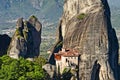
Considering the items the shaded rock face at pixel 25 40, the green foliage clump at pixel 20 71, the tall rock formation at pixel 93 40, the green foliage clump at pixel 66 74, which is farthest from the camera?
the shaded rock face at pixel 25 40

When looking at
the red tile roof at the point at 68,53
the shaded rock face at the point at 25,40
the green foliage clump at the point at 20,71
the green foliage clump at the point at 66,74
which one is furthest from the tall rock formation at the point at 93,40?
the green foliage clump at the point at 20,71

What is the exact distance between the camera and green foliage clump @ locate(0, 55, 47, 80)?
269ft

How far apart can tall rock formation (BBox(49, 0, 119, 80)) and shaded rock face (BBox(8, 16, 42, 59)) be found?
5.75 meters

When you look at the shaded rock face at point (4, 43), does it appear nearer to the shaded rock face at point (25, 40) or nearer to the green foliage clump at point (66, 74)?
the shaded rock face at point (25, 40)

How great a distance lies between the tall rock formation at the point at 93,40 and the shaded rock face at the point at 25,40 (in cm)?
575

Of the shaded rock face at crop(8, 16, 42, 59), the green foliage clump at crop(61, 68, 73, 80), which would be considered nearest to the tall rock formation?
the shaded rock face at crop(8, 16, 42, 59)

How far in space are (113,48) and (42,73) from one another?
35137mm

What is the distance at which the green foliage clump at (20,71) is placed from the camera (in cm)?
8200

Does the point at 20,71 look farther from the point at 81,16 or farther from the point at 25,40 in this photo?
the point at 81,16

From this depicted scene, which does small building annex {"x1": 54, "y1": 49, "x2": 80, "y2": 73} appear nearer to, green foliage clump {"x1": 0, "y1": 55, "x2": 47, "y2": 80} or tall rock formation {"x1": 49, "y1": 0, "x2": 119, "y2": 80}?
tall rock formation {"x1": 49, "y1": 0, "x2": 119, "y2": 80}

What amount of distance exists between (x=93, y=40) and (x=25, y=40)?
16.2 metres

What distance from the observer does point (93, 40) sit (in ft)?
355

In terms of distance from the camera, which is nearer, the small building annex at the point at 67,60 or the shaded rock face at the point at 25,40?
the small building annex at the point at 67,60

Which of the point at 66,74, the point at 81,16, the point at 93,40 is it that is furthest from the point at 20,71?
the point at 81,16
